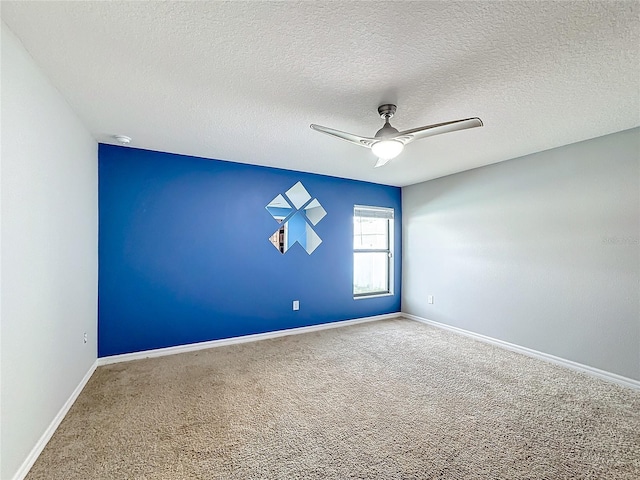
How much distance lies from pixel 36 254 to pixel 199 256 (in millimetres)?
1767

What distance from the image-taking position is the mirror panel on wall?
12.7ft

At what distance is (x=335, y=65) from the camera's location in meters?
1.66

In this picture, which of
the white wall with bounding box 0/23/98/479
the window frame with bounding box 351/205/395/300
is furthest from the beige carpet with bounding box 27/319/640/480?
the window frame with bounding box 351/205/395/300

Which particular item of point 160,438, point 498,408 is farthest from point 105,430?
point 498,408

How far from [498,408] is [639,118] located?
2.54 metres

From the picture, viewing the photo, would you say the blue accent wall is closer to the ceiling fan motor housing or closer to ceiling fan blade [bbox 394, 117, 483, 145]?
the ceiling fan motor housing

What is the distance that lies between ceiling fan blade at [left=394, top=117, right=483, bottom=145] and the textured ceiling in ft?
0.86

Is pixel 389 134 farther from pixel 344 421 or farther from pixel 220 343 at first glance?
pixel 220 343

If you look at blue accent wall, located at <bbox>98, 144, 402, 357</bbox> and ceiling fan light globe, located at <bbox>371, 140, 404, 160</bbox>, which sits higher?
ceiling fan light globe, located at <bbox>371, 140, 404, 160</bbox>

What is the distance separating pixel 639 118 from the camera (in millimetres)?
2320

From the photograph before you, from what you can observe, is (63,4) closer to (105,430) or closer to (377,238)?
(105,430)

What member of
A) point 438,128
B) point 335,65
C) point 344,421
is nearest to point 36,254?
point 335,65

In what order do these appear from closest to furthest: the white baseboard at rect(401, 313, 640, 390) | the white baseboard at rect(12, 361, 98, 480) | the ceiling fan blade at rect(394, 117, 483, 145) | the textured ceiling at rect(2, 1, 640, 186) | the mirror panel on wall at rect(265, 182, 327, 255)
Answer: the textured ceiling at rect(2, 1, 640, 186) < the white baseboard at rect(12, 361, 98, 480) < the ceiling fan blade at rect(394, 117, 483, 145) < the white baseboard at rect(401, 313, 640, 390) < the mirror panel on wall at rect(265, 182, 327, 255)

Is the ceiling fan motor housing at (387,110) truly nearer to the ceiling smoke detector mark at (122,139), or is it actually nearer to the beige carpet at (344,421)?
the beige carpet at (344,421)
